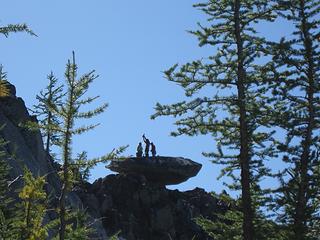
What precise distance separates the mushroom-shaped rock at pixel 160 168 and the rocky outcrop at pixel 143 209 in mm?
708

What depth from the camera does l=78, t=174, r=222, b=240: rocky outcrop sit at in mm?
48188

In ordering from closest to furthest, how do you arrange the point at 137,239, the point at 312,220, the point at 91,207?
the point at 312,220
the point at 91,207
the point at 137,239

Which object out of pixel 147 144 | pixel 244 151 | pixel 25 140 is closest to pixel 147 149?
pixel 147 144

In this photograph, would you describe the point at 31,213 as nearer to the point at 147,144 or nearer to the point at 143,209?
the point at 143,209

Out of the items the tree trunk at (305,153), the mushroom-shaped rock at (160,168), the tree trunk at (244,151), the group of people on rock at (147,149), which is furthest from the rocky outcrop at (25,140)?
the group of people on rock at (147,149)

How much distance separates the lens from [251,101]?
1778 centimetres

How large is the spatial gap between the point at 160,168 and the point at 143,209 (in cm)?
427

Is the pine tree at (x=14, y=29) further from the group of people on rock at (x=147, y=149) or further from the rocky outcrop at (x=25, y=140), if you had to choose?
the group of people on rock at (x=147, y=149)

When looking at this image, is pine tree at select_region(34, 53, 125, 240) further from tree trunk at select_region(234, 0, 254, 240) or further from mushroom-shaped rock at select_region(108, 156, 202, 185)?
mushroom-shaped rock at select_region(108, 156, 202, 185)

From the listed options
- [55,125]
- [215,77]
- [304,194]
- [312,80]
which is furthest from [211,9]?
[55,125]

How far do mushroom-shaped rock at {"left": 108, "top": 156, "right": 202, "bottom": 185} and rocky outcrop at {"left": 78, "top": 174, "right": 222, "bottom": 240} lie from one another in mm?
708

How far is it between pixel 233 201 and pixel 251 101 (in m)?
3.53

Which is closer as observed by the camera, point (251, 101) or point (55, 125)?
point (55, 125)

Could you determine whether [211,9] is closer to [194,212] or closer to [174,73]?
[174,73]
